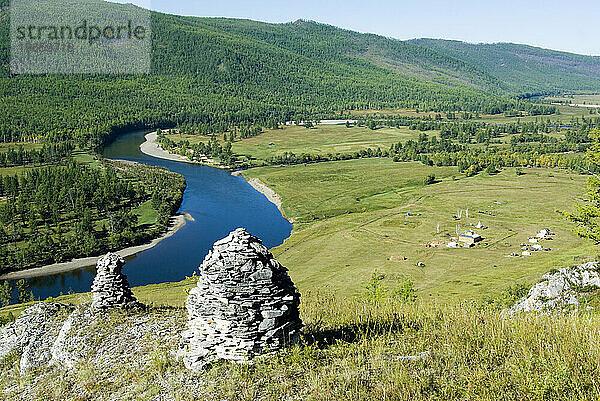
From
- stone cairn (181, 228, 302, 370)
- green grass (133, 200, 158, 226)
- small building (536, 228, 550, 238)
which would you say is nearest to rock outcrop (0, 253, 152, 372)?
stone cairn (181, 228, 302, 370)

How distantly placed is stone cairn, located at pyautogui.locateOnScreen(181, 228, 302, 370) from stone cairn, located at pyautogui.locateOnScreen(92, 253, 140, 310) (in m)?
10.4

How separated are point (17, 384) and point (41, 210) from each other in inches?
4203

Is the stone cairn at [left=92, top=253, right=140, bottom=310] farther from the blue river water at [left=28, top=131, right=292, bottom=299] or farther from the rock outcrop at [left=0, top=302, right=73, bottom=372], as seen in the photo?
the blue river water at [left=28, top=131, right=292, bottom=299]

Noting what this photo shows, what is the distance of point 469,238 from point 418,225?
15821mm

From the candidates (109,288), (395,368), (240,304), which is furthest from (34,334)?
(395,368)

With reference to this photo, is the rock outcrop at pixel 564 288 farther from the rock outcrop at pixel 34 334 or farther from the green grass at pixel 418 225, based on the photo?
the rock outcrop at pixel 34 334

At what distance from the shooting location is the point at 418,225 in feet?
345

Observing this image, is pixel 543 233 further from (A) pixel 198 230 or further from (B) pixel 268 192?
(B) pixel 268 192

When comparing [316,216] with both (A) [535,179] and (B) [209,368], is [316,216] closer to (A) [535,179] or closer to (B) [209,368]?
(A) [535,179]

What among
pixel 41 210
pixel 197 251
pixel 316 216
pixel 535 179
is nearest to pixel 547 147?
pixel 535 179

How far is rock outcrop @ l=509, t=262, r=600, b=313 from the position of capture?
1065 inches

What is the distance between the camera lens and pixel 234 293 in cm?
1304

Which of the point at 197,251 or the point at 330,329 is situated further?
the point at 197,251

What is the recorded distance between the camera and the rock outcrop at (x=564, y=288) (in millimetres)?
27044
